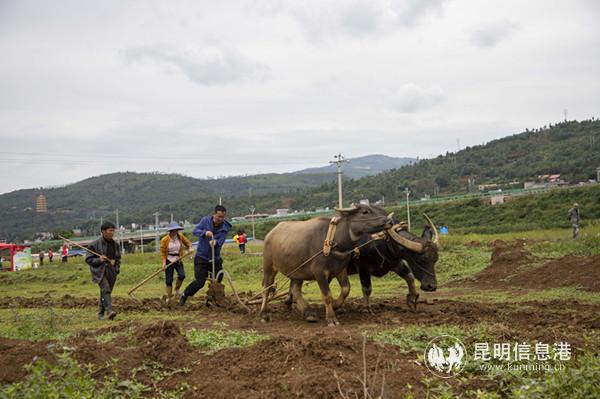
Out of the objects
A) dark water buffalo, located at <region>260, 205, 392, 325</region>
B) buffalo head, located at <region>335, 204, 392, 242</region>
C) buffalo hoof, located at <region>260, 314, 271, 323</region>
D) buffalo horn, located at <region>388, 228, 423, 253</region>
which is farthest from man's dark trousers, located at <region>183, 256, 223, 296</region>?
buffalo horn, located at <region>388, 228, 423, 253</region>

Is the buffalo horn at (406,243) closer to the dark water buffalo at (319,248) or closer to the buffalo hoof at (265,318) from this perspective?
the dark water buffalo at (319,248)

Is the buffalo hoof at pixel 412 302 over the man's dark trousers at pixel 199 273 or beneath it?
beneath

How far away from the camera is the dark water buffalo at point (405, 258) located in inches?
396

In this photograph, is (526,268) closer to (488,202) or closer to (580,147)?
(488,202)

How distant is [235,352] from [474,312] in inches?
173

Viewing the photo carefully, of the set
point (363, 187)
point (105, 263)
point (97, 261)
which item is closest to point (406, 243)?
point (105, 263)

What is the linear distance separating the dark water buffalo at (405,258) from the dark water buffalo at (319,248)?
0.66 m

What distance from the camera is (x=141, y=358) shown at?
657cm

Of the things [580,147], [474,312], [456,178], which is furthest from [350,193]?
[474,312]

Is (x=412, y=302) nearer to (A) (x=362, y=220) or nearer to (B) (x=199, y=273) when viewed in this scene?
(A) (x=362, y=220)

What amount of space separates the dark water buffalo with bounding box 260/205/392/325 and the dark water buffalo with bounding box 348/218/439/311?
66 centimetres

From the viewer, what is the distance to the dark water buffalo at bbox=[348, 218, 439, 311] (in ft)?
33.0

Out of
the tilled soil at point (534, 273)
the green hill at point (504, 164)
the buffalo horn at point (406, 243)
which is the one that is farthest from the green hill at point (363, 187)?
the buffalo horn at point (406, 243)

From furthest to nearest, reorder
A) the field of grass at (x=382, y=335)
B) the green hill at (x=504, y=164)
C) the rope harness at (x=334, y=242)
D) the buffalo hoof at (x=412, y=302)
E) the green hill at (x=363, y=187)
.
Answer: the green hill at (x=363, y=187), the green hill at (x=504, y=164), the buffalo hoof at (x=412, y=302), the rope harness at (x=334, y=242), the field of grass at (x=382, y=335)
